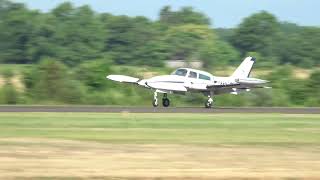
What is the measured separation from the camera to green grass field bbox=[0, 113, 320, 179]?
1578 centimetres

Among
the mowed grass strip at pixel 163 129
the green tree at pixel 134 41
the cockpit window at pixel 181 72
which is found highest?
the green tree at pixel 134 41

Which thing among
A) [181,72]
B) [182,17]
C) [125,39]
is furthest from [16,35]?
[181,72]

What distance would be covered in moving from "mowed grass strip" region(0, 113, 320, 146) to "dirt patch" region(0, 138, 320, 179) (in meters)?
1.67

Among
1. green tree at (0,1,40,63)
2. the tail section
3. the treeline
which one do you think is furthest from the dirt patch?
green tree at (0,1,40,63)

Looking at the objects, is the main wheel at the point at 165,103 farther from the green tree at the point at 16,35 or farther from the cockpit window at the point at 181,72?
the green tree at the point at 16,35

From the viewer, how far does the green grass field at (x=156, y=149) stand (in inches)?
621

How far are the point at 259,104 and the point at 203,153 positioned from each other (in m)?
36.6

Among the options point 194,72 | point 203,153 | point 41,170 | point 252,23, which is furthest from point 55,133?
point 252,23

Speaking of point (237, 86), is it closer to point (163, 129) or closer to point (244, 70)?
point (244, 70)

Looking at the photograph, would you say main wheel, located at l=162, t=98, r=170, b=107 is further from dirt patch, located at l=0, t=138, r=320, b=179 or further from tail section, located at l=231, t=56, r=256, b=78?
dirt patch, located at l=0, t=138, r=320, b=179

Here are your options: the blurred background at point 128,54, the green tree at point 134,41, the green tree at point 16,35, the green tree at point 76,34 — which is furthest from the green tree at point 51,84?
the green tree at point 16,35

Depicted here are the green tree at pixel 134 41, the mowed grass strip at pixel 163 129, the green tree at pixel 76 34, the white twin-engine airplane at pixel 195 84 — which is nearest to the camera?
the mowed grass strip at pixel 163 129

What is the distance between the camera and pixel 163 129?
2673 cm

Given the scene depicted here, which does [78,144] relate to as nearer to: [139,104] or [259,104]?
[139,104]
